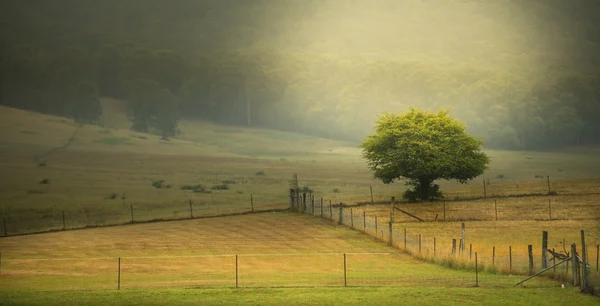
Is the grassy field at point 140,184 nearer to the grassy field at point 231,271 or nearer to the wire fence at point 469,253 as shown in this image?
the grassy field at point 231,271

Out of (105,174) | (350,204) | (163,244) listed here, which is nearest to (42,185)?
(105,174)

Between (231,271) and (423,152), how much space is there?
51.5m

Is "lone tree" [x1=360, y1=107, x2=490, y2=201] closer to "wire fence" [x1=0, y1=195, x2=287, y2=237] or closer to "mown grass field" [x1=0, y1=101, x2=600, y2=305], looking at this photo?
"mown grass field" [x1=0, y1=101, x2=600, y2=305]

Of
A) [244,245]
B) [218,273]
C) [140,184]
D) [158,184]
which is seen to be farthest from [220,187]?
[218,273]

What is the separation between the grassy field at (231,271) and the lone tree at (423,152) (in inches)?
856

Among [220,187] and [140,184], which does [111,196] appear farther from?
[140,184]

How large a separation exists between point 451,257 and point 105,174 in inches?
4427

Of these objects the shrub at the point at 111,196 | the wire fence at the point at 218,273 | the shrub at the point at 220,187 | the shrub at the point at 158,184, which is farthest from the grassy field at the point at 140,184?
the wire fence at the point at 218,273

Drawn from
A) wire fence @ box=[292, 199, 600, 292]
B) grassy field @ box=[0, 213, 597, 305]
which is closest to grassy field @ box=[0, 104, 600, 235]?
grassy field @ box=[0, 213, 597, 305]

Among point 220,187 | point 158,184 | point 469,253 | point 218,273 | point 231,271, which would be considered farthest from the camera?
point 158,184

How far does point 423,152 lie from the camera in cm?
9881

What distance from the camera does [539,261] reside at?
51219 millimetres

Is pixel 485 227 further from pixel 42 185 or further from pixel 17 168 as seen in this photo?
pixel 17 168

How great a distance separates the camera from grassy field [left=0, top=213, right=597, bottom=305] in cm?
3872
